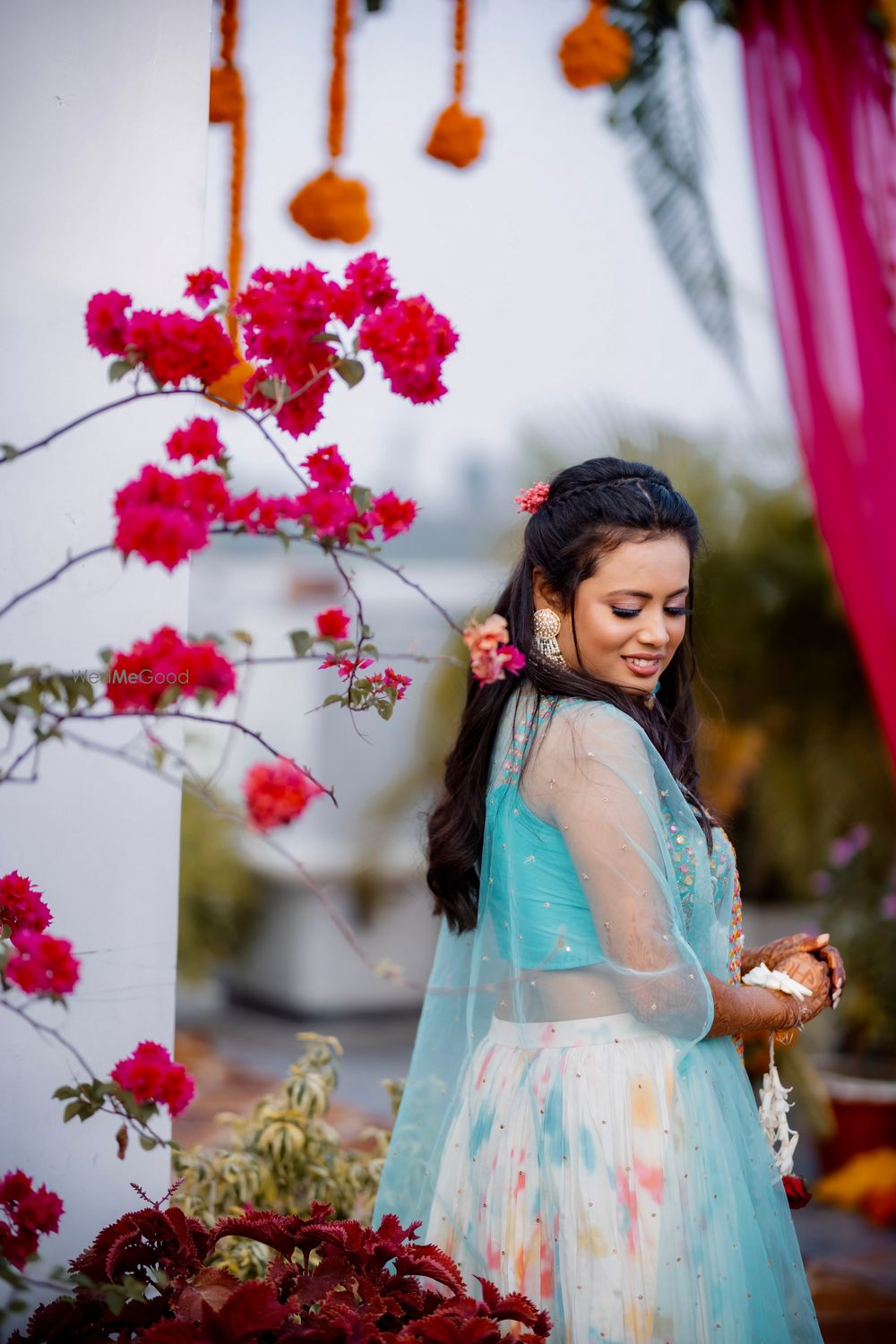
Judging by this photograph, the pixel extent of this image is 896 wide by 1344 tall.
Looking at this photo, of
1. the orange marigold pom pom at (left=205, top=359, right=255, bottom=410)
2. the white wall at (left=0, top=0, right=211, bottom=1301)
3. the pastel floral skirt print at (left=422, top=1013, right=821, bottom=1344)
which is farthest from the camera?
the orange marigold pom pom at (left=205, top=359, right=255, bottom=410)

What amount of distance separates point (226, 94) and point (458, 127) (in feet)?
1.38

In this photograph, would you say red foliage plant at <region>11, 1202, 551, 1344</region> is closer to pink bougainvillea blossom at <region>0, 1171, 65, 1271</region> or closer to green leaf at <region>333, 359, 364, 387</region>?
pink bougainvillea blossom at <region>0, 1171, 65, 1271</region>

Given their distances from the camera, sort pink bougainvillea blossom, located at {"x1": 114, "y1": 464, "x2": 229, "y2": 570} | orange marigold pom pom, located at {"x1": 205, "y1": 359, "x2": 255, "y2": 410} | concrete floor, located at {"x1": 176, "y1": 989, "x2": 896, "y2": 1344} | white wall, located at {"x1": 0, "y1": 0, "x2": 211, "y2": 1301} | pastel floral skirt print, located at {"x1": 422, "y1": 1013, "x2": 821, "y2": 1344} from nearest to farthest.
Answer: pink bougainvillea blossom, located at {"x1": 114, "y1": 464, "x2": 229, "y2": 570} < pastel floral skirt print, located at {"x1": 422, "y1": 1013, "x2": 821, "y2": 1344} < white wall, located at {"x1": 0, "y1": 0, "x2": 211, "y2": 1301} < orange marigold pom pom, located at {"x1": 205, "y1": 359, "x2": 255, "y2": 410} < concrete floor, located at {"x1": 176, "y1": 989, "x2": 896, "y2": 1344}

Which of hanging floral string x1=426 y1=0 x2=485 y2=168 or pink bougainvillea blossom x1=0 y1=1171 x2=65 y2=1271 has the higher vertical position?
hanging floral string x1=426 y1=0 x2=485 y2=168

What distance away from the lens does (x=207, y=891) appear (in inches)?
270

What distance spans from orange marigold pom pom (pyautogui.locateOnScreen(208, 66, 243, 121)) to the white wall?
55 cm

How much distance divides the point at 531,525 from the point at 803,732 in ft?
12.7

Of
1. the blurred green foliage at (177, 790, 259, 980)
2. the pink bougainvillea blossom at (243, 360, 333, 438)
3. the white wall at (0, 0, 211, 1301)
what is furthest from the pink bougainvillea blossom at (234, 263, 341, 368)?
the blurred green foliage at (177, 790, 259, 980)

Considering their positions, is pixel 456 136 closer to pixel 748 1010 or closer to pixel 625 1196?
pixel 748 1010

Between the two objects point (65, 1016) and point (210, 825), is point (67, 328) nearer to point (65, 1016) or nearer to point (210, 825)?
point (65, 1016)

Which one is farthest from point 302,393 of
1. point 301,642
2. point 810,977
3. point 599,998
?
point 810,977

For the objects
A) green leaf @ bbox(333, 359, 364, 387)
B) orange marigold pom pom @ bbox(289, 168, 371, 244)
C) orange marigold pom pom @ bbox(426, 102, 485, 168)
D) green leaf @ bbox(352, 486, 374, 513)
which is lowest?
green leaf @ bbox(352, 486, 374, 513)

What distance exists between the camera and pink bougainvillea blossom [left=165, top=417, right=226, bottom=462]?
49.5 inches

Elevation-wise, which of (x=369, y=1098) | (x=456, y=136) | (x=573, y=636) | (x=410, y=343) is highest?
(x=456, y=136)
